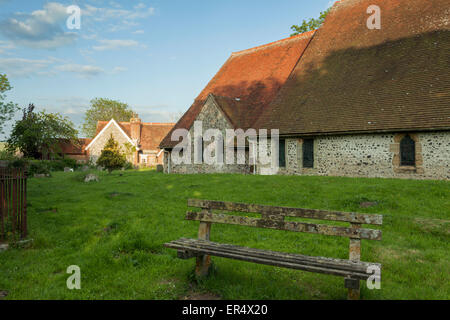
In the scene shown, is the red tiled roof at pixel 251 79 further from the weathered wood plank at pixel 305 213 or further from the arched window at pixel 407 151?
the weathered wood plank at pixel 305 213

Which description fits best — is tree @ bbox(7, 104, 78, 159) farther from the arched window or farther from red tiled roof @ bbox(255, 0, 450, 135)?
the arched window

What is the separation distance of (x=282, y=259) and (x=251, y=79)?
22.3 meters

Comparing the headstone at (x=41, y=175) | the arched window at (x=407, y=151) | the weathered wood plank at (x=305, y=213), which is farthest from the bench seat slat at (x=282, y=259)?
the headstone at (x=41, y=175)

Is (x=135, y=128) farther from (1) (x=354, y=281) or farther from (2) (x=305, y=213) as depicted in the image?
(1) (x=354, y=281)

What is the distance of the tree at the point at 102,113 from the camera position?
7125 centimetres

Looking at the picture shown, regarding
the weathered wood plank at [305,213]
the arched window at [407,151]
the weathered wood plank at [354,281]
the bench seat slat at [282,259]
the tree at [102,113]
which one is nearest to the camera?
the weathered wood plank at [354,281]

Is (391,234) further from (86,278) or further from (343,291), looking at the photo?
(86,278)

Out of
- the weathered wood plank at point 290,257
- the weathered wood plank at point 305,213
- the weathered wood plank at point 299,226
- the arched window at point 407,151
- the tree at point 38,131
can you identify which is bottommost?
the weathered wood plank at point 290,257

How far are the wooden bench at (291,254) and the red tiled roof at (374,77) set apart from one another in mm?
11990

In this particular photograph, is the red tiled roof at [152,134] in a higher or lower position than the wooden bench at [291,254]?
higher

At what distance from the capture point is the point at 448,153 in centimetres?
1388

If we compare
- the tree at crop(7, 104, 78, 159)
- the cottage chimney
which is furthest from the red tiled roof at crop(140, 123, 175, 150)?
the tree at crop(7, 104, 78, 159)

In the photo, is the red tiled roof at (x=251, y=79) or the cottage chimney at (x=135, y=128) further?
the cottage chimney at (x=135, y=128)

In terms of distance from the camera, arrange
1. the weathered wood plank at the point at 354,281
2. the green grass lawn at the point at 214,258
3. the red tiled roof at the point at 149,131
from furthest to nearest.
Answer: the red tiled roof at the point at 149,131 → the green grass lawn at the point at 214,258 → the weathered wood plank at the point at 354,281
